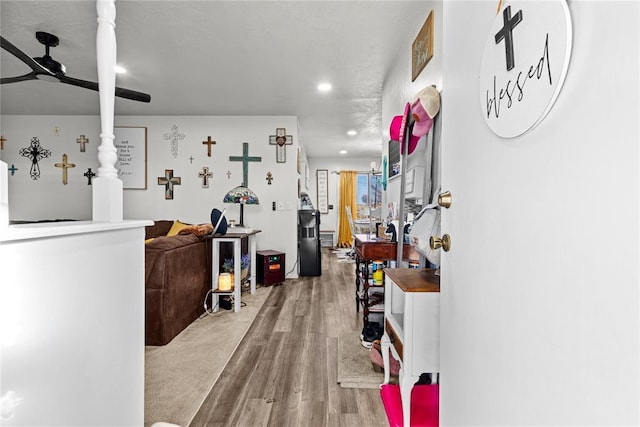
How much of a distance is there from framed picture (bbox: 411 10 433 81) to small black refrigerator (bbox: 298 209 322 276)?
9.87 feet

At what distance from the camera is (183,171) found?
4816 millimetres

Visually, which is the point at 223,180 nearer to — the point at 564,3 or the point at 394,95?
the point at 394,95

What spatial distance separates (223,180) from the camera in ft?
15.8

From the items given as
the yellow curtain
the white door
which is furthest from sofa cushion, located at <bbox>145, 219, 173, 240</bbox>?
the yellow curtain

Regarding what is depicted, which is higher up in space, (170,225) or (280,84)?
(280,84)

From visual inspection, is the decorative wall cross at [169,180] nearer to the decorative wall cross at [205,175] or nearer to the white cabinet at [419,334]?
the decorative wall cross at [205,175]

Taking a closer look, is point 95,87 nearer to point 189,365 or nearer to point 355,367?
point 189,365

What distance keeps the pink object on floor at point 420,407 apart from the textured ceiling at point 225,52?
87.5 inches

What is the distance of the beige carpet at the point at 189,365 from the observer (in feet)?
5.31

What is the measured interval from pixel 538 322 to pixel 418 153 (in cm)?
166

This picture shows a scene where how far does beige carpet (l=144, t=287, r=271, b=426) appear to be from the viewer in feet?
5.31

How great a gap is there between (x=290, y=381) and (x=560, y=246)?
170cm

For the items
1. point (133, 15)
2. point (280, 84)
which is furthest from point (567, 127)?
point (280, 84)

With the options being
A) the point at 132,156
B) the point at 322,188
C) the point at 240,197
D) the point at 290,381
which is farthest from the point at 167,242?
the point at 322,188
